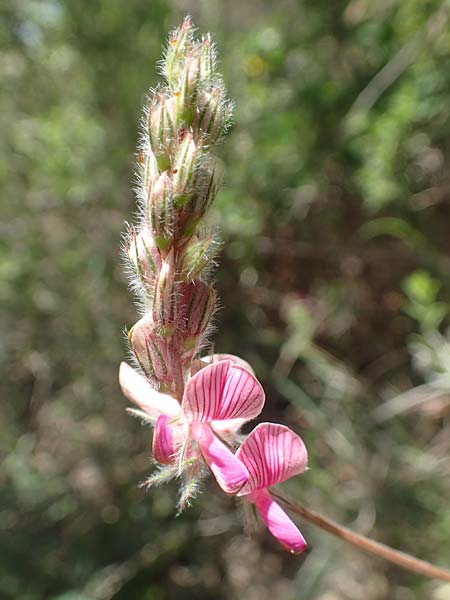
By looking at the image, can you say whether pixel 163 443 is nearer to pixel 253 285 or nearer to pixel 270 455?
pixel 270 455

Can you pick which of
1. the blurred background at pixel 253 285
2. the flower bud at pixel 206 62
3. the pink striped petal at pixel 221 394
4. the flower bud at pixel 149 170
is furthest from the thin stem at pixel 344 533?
the blurred background at pixel 253 285

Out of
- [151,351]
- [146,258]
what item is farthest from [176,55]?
[151,351]

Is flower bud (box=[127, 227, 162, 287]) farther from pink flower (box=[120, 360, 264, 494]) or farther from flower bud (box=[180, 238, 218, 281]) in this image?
pink flower (box=[120, 360, 264, 494])

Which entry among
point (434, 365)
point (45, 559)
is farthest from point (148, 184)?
point (45, 559)

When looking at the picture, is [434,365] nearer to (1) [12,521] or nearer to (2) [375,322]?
(2) [375,322]

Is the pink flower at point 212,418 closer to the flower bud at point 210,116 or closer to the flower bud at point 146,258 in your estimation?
the flower bud at point 146,258

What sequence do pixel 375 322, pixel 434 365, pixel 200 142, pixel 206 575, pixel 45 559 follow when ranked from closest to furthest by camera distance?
pixel 200 142
pixel 434 365
pixel 45 559
pixel 206 575
pixel 375 322

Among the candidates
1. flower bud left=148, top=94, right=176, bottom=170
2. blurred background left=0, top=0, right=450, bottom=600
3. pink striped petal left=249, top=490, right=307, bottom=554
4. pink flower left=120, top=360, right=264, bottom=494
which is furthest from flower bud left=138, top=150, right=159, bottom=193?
blurred background left=0, top=0, right=450, bottom=600
